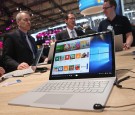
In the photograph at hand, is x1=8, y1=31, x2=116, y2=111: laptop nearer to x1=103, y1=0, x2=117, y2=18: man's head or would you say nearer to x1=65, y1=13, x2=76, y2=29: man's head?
x1=103, y1=0, x2=117, y2=18: man's head

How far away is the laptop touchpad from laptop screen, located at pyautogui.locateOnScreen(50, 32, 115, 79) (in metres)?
0.26

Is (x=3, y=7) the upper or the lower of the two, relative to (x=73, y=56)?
upper

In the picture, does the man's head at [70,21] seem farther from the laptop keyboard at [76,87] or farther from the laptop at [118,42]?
the laptop keyboard at [76,87]

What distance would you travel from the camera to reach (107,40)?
3.74ft

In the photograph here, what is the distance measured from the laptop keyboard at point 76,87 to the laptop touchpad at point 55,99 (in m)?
0.05

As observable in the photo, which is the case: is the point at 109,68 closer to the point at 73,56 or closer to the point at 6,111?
the point at 73,56

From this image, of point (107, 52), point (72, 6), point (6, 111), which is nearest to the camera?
point (6, 111)

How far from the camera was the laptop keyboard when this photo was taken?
2.99 feet

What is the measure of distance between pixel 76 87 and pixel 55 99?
15 centimetres

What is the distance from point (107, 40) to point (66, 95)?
42cm

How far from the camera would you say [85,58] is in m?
1.19

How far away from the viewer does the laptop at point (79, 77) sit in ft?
2.72

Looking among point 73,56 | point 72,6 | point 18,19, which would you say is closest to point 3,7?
point 72,6

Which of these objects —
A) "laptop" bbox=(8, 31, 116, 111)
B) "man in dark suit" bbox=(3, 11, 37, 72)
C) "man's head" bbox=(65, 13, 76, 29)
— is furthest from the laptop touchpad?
"man's head" bbox=(65, 13, 76, 29)
